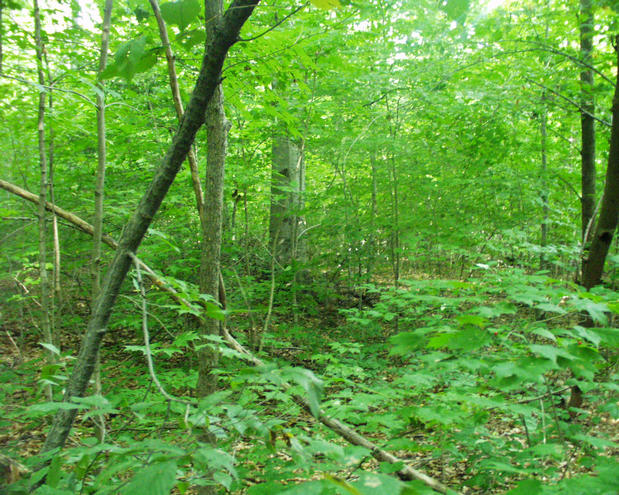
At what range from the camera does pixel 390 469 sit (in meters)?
1.27

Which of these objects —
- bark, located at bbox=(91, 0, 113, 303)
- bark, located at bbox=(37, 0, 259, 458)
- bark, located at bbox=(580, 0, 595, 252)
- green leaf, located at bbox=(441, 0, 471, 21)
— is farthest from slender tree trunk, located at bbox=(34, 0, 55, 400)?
bark, located at bbox=(580, 0, 595, 252)

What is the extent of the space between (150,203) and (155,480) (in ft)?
2.41

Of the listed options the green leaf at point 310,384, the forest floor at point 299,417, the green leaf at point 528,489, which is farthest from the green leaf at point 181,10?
the green leaf at point 528,489

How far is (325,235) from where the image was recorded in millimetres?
5793

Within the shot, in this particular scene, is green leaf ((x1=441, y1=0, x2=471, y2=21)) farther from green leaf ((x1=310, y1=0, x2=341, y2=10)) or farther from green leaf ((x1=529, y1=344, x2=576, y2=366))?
green leaf ((x1=529, y1=344, x2=576, y2=366))

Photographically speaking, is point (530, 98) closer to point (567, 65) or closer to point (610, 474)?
point (567, 65)

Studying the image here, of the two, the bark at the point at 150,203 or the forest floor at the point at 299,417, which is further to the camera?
the forest floor at the point at 299,417

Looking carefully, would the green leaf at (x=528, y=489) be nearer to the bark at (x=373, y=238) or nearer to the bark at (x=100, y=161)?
the bark at (x=100, y=161)

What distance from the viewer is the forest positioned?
140 centimetres

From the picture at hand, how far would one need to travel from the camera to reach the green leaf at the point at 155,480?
70cm

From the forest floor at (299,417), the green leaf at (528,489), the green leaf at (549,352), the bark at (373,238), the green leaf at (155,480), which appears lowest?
the forest floor at (299,417)

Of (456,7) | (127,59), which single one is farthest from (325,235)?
(456,7)

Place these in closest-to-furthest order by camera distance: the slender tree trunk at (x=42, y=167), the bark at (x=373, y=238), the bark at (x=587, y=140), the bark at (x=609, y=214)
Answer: the slender tree trunk at (x=42, y=167)
the bark at (x=609, y=214)
the bark at (x=587, y=140)
the bark at (x=373, y=238)

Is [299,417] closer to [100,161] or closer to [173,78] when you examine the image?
[100,161]
